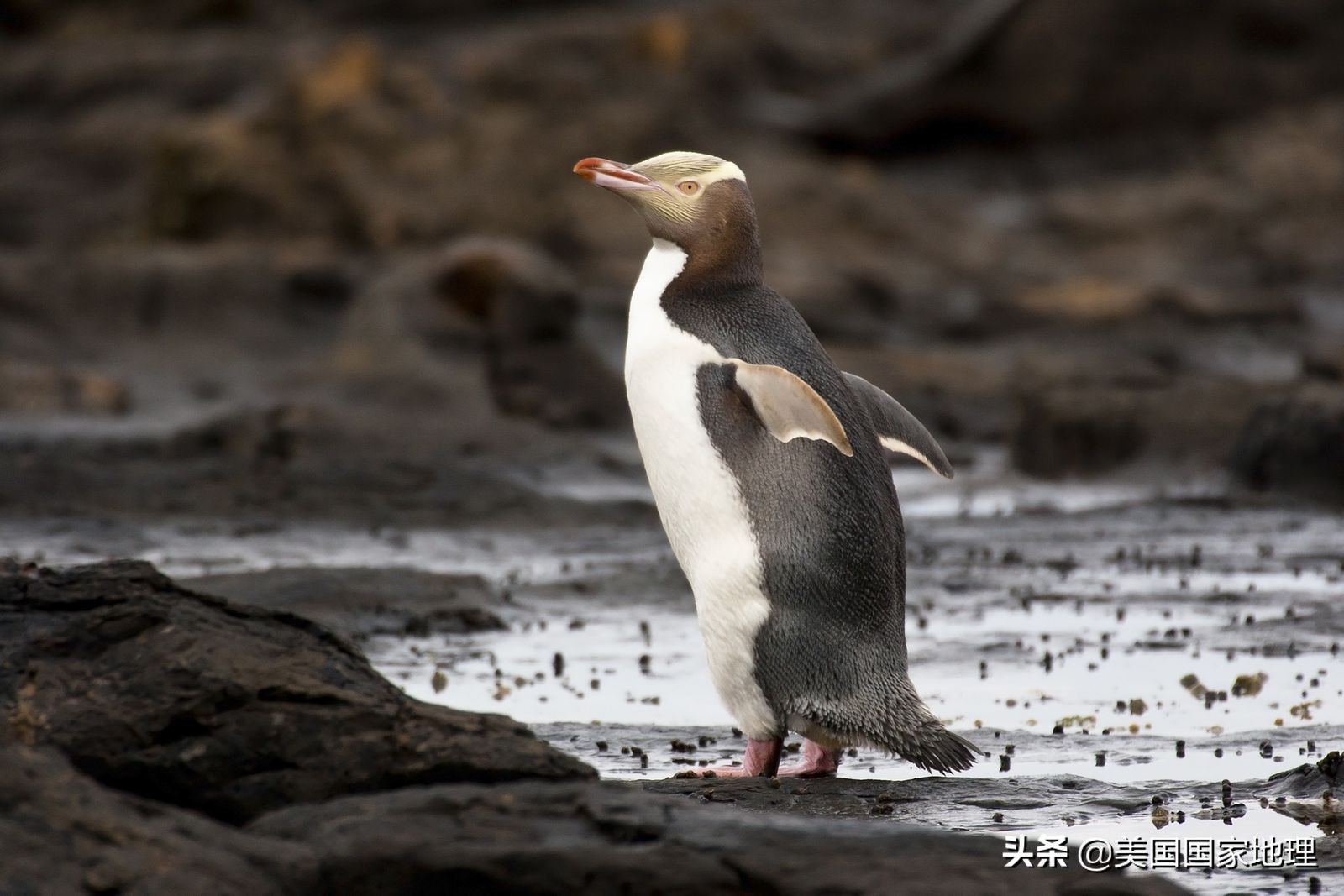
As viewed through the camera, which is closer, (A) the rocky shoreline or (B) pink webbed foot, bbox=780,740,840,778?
(A) the rocky shoreline

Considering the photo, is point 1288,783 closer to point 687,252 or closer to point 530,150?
point 687,252

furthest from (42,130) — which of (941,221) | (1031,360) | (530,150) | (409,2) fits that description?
(1031,360)

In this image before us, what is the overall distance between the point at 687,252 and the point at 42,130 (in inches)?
1143

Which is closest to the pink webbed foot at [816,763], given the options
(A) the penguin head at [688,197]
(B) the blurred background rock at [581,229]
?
(A) the penguin head at [688,197]

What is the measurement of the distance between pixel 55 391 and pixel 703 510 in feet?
46.3

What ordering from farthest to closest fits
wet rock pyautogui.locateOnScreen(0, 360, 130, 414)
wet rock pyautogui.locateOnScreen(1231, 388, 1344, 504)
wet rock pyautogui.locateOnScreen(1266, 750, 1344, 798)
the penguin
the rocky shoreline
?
wet rock pyautogui.locateOnScreen(0, 360, 130, 414) → wet rock pyautogui.locateOnScreen(1231, 388, 1344, 504) → the penguin → wet rock pyautogui.locateOnScreen(1266, 750, 1344, 798) → the rocky shoreline

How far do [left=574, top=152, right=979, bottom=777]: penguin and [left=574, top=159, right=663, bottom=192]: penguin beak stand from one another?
23 millimetres

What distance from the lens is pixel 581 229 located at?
25.3 metres

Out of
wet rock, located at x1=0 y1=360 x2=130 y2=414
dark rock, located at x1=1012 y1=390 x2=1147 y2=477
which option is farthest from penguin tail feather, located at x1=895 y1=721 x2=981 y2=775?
wet rock, located at x1=0 y1=360 x2=130 y2=414

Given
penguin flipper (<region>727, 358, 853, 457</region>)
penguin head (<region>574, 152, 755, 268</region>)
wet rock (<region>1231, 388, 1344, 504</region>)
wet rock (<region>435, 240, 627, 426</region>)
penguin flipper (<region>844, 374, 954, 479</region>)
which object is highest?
wet rock (<region>435, 240, 627, 426</region>)

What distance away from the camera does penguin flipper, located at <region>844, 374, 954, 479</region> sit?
6.07m

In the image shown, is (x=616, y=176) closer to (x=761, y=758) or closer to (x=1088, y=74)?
(x=761, y=758)

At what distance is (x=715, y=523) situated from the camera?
5.62m

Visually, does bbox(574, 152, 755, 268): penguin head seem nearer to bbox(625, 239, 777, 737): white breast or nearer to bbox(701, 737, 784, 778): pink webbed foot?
Answer: bbox(625, 239, 777, 737): white breast
